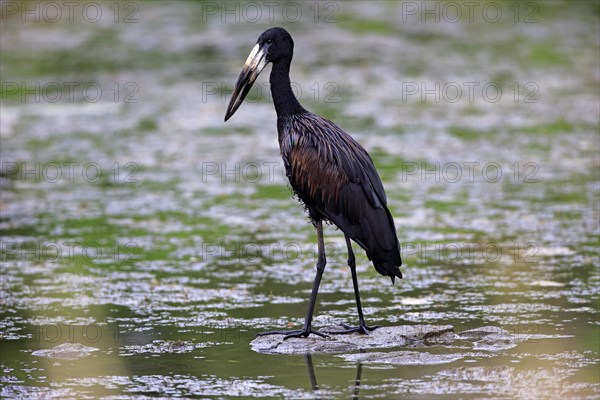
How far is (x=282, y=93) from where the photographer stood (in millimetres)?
7883

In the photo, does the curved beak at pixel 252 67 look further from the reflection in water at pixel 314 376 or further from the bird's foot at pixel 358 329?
the reflection in water at pixel 314 376

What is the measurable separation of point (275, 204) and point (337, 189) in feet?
15.9

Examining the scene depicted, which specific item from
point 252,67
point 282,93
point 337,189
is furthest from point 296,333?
point 252,67

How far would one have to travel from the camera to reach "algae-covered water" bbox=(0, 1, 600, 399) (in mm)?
6863

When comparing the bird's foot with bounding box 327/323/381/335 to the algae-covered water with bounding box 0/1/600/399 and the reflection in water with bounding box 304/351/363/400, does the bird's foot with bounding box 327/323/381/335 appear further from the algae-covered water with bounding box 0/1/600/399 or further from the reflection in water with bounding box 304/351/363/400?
the reflection in water with bounding box 304/351/363/400

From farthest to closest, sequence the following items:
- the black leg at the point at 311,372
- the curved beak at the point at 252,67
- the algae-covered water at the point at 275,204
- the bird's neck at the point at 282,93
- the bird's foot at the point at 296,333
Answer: the curved beak at the point at 252,67 < the bird's neck at the point at 282,93 < the bird's foot at the point at 296,333 < the algae-covered water at the point at 275,204 < the black leg at the point at 311,372

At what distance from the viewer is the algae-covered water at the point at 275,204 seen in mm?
6863

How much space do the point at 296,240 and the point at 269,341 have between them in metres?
3.44

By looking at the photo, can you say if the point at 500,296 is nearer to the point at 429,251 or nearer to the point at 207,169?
the point at 429,251

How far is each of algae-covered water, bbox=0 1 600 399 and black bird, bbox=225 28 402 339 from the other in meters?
0.62

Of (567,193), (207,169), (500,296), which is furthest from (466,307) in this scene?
(207,169)

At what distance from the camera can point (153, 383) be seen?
6480 millimetres

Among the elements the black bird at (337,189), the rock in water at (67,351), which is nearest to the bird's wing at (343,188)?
the black bird at (337,189)

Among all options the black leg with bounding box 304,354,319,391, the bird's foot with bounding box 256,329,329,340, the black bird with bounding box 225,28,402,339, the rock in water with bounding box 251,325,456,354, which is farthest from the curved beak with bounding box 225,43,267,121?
the black leg with bounding box 304,354,319,391
